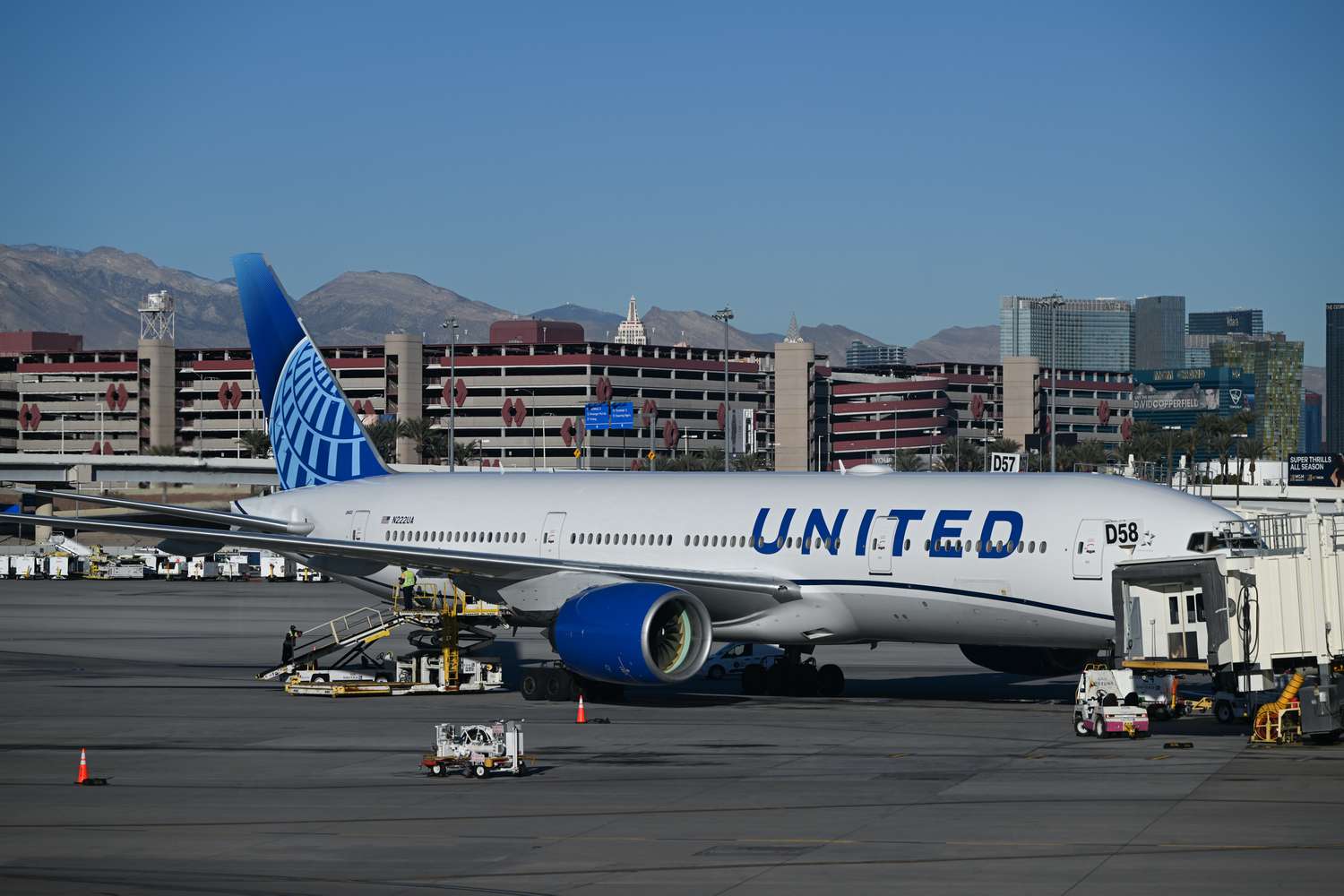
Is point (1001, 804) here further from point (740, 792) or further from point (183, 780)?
point (183, 780)

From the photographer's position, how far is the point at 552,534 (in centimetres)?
3803

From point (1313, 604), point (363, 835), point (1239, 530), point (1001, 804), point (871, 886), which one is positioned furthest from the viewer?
point (1239, 530)

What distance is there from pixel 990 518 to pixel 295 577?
72.2 metres

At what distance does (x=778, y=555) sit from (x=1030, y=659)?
5925 millimetres

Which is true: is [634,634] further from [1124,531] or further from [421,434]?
[421,434]

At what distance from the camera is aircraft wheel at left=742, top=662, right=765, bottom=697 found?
122 feet

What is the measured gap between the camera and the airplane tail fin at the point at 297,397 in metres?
44.1

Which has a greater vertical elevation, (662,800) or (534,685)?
(534,685)

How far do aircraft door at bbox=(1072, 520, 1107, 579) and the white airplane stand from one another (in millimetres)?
35

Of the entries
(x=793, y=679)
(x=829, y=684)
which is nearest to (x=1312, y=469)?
(x=829, y=684)

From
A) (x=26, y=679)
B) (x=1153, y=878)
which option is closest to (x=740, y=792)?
(x=1153, y=878)

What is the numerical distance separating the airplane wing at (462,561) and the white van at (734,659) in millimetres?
5825

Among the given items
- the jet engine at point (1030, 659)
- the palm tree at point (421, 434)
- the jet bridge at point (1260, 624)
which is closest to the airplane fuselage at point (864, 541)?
the jet bridge at point (1260, 624)

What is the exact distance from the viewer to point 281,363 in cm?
4462
